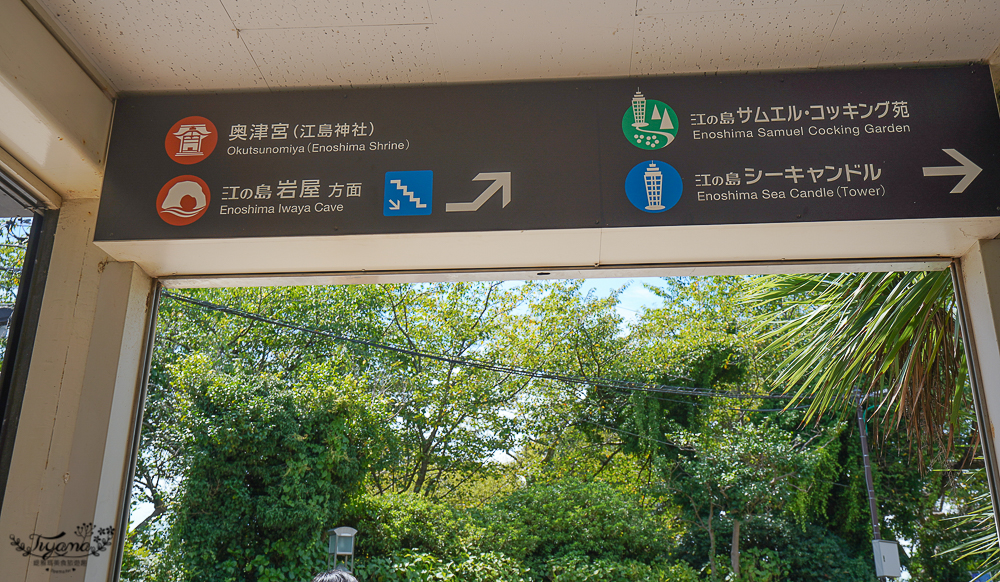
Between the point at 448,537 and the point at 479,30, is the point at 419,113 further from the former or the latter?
the point at 448,537

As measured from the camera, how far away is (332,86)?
7.39 ft

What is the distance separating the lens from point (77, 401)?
2055mm

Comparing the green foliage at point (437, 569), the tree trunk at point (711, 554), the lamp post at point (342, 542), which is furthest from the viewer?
the tree trunk at point (711, 554)

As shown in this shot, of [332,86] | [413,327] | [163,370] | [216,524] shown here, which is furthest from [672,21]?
[413,327]

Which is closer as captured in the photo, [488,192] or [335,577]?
[488,192]

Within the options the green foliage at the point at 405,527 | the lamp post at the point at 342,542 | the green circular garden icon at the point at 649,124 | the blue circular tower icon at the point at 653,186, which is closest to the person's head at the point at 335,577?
the blue circular tower icon at the point at 653,186

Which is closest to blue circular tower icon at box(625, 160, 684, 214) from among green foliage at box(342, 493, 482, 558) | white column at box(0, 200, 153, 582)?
white column at box(0, 200, 153, 582)

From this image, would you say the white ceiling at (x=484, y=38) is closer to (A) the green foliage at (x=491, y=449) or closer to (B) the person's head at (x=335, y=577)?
(B) the person's head at (x=335, y=577)

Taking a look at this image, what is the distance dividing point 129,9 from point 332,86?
61cm

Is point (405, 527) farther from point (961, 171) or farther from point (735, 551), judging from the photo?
point (961, 171)

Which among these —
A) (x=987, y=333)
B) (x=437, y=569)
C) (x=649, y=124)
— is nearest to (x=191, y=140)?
(x=649, y=124)

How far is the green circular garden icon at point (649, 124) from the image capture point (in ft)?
6.82

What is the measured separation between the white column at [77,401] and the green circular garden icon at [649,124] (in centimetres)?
168

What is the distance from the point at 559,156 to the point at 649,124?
1.00ft
